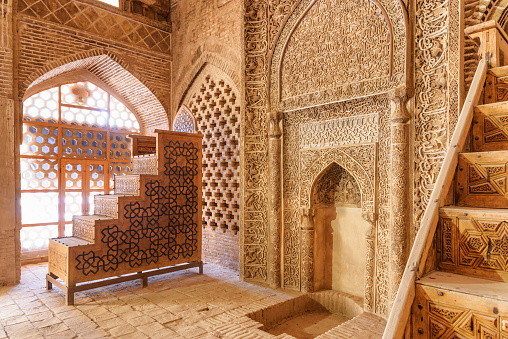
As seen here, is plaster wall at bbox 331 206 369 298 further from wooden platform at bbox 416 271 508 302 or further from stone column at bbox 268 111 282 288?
wooden platform at bbox 416 271 508 302

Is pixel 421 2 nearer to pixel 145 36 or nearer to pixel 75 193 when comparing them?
pixel 145 36

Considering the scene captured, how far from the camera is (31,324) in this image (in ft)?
11.4

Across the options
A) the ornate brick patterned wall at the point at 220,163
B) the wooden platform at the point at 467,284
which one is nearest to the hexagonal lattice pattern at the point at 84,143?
the ornate brick patterned wall at the point at 220,163

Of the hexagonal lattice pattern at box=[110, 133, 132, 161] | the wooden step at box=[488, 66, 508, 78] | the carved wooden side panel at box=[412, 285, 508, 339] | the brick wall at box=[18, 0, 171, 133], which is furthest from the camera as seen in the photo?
the hexagonal lattice pattern at box=[110, 133, 132, 161]

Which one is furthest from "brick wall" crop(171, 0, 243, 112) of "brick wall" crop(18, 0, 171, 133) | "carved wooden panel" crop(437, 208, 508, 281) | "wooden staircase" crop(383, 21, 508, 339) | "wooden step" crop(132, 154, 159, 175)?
"carved wooden panel" crop(437, 208, 508, 281)

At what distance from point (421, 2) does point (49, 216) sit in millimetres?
7066

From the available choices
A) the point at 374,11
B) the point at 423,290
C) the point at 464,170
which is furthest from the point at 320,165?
the point at 423,290

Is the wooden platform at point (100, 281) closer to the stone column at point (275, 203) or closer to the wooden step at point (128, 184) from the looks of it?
the wooden step at point (128, 184)

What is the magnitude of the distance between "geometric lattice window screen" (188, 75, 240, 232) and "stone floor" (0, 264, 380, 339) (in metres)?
1.32

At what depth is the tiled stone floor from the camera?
11.0ft

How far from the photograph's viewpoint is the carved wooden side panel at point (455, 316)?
48.6 inches

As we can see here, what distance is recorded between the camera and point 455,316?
1.33m

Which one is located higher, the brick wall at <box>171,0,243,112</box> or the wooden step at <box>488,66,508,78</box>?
the brick wall at <box>171,0,243,112</box>

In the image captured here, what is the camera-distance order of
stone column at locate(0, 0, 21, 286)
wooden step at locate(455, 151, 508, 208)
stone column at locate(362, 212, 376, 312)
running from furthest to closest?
stone column at locate(0, 0, 21, 286) < stone column at locate(362, 212, 376, 312) < wooden step at locate(455, 151, 508, 208)
